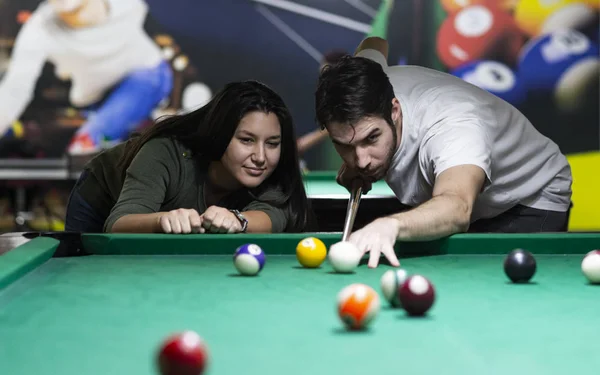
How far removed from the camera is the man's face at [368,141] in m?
2.77

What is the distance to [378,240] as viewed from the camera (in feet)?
7.12

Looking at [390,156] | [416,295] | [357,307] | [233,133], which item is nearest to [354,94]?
[390,156]

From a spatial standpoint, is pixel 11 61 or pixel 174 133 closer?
pixel 174 133

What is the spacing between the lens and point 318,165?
799cm

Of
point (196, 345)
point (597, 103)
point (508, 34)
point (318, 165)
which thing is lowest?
point (318, 165)

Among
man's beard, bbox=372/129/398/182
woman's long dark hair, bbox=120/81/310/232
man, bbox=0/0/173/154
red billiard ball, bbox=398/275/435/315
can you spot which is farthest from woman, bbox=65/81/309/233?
man, bbox=0/0/173/154

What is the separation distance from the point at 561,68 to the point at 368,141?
592 centimetres

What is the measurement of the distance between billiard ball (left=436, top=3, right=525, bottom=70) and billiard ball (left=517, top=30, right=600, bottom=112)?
0.22 m

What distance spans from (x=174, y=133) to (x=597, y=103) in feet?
20.1

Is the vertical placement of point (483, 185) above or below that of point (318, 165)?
above

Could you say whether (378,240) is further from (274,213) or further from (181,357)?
(181,357)

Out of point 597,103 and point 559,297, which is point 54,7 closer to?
point 597,103

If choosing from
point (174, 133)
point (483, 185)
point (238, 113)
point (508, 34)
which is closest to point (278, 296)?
point (483, 185)

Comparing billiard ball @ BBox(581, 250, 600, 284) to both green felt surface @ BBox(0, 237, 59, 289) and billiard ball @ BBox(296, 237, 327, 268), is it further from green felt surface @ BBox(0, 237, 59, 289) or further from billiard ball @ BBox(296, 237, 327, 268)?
green felt surface @ BBox(0, 237, 59, 289)
